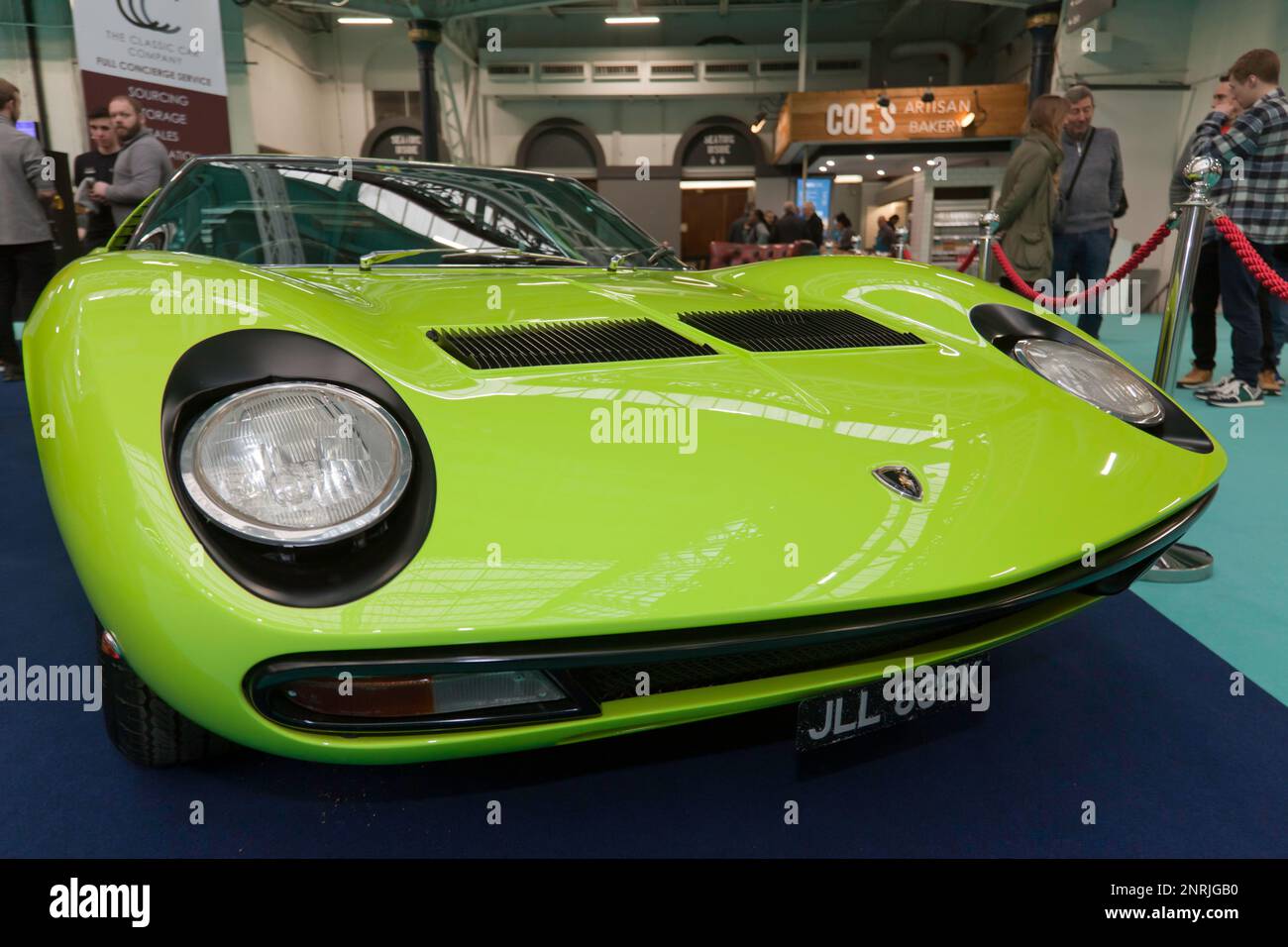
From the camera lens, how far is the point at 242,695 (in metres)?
0.82

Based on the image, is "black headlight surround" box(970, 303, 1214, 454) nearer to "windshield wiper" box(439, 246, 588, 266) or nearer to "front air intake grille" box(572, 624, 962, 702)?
"front air intake grille" box(572, 624, 962, 702)

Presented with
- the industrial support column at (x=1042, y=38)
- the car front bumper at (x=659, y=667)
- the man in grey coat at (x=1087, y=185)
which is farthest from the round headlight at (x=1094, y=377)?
the industrial support column at (x=1042, y=38)

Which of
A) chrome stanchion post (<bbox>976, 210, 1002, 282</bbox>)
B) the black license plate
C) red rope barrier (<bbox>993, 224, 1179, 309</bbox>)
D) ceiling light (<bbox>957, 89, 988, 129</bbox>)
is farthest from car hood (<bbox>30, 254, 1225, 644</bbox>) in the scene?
ceiling light (<bbox>957, 89, 988, 129</bbox>)

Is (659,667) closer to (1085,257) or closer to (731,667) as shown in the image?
(731,667)

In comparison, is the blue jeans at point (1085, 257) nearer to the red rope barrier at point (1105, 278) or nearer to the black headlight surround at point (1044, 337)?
the red rope barrier at point (1105, 278)

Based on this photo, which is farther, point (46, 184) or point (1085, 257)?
point (1085, 257)

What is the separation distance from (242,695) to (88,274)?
740 mm

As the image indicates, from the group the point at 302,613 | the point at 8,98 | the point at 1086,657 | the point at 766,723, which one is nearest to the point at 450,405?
the point at 302,613

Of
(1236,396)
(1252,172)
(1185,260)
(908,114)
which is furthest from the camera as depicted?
(908,114)

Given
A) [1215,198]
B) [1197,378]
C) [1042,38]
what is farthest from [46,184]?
[1042,38]

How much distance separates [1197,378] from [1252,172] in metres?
1.23

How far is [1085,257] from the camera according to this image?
4410mm

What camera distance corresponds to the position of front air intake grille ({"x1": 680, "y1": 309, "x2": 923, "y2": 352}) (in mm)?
1452

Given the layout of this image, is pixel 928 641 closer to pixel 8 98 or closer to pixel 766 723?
pixel 766 723
